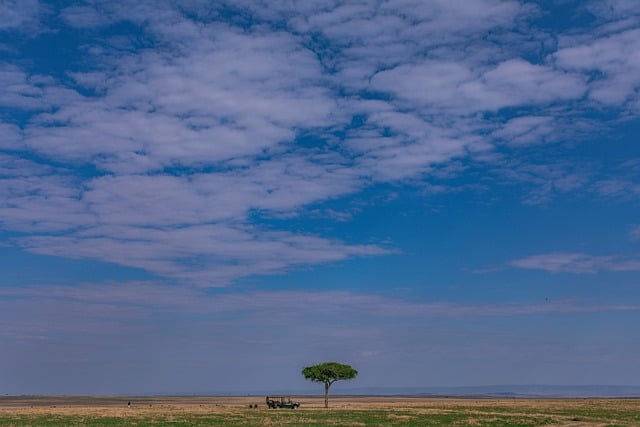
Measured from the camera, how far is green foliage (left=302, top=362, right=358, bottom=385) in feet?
392

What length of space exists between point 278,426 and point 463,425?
19763mm

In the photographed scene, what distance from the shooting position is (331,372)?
120 metres

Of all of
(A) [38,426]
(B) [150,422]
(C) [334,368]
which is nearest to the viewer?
(A) [38,426]

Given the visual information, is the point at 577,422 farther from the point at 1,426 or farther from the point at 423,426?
the point at 1,426

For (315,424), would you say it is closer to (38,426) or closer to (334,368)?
(38,426)

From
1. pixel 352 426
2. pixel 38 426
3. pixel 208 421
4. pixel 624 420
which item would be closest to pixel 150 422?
pixel 208 421

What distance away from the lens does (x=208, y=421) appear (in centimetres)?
7225

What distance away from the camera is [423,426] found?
6606cm

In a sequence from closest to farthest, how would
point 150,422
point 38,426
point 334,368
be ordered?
point 38,426, point 150,422, point 334,368

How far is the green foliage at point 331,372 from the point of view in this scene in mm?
119625

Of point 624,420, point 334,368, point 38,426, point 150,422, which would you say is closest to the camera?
point 38,426

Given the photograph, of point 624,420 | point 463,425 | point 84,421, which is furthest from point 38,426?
point 624,420

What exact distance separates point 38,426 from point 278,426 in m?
24.2

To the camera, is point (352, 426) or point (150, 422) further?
point (150, 422)
